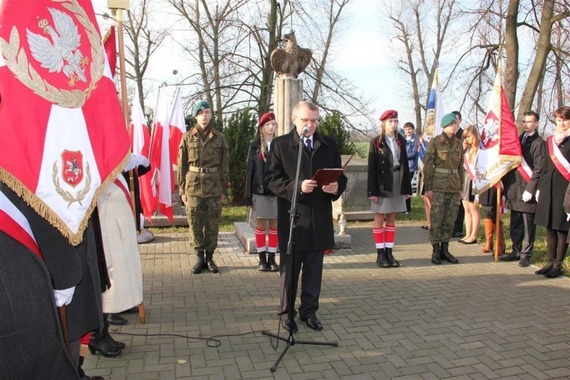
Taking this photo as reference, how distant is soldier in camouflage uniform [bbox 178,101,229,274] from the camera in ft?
20.1

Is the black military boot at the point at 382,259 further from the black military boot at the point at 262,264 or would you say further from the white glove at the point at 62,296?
the white glove at the point at 62,296

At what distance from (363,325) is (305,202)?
1403 mm

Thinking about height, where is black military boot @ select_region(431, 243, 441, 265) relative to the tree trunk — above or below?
below


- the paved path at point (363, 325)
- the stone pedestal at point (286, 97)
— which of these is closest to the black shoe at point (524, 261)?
the paved path at point (363, 325)

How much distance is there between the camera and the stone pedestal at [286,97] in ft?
25.0

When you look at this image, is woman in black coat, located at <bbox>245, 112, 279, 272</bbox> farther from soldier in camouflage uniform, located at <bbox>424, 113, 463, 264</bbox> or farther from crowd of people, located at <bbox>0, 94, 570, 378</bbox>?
soldier in camouflage uniform, located at <bbox>424, 113, 463, 264</bbox>

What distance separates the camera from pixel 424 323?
15.4ft

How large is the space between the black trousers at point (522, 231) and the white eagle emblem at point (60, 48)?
649cm

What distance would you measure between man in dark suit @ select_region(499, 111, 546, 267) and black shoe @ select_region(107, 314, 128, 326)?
5.59 metres

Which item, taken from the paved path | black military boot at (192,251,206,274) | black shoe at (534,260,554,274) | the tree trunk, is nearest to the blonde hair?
the paved path

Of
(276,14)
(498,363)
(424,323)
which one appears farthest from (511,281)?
(276,14)

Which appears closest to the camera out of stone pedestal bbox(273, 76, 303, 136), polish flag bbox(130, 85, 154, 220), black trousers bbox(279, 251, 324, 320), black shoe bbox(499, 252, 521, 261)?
black trousers bbox(279, 251, 324, 320)

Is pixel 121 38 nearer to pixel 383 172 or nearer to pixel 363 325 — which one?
pixel 363 325

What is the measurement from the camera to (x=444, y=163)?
6.87 metres
